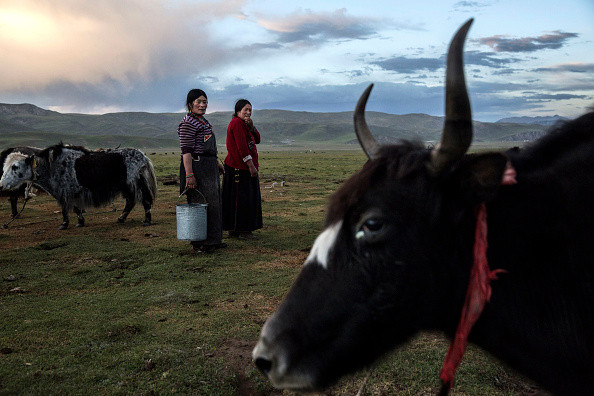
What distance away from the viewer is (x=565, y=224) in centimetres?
142

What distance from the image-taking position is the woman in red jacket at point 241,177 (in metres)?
7.48

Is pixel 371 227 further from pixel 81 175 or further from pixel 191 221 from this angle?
pixel 81 175

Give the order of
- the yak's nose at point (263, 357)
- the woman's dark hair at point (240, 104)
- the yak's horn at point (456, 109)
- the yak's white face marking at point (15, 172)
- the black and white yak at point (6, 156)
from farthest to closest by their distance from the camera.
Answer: the black and white yak at point (6, 156)
the yak's white face marking at point (15, 172)
the woman's dark hair at point (240, 104)
the yak's nose at point (263, 357)
the yak's horn at point (456, 109)

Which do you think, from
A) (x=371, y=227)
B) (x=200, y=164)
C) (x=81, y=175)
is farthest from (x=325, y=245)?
(x=81, y=175)

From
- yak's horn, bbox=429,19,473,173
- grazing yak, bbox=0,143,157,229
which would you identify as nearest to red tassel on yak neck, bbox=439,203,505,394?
yak's horn, bbox=429,19,473,173

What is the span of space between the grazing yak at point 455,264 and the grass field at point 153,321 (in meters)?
0.35

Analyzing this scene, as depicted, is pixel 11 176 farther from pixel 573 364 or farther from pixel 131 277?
pixel 573 364

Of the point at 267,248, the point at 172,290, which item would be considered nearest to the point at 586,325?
the point at 172,290

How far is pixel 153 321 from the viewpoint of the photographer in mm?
4441

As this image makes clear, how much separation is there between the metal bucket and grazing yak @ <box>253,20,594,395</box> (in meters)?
5.13

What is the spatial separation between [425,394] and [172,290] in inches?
136

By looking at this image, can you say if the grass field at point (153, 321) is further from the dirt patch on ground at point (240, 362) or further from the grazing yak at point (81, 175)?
the grazing yak at point (81, 175)

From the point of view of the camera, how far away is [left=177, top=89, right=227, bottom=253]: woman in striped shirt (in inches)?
257

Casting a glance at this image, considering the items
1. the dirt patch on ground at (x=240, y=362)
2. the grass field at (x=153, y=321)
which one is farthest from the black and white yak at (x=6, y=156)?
the dirt patch on ground at (x=240, y=362)
